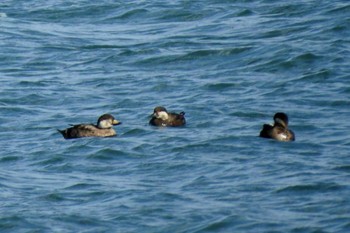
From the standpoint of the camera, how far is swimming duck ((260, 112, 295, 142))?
1761 centimetres

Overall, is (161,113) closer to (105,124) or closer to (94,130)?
(105,124)

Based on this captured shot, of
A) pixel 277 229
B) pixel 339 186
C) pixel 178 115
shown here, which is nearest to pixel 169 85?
pixel 178 115

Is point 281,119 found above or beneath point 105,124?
beneath

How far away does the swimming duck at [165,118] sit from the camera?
18.9 m

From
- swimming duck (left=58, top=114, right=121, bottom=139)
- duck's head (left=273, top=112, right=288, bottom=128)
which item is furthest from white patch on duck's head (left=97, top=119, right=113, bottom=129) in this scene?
duck's head (left=273, top=112, right=288, bottom=128)

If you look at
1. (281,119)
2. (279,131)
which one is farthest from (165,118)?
(279,131)

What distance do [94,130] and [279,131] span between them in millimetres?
2534

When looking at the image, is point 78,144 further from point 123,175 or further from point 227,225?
point 227,225

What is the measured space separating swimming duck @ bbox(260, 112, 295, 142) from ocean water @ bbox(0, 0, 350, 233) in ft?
0.36

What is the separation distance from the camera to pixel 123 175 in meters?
16.6

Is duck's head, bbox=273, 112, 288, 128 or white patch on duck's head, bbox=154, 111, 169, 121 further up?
white patch on duck's head, bbox=154, 111, 169, 121

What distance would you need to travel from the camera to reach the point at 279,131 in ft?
57.8

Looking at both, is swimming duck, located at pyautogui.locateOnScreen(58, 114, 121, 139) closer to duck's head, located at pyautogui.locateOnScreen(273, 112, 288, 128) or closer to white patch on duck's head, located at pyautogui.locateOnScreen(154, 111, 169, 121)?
white patch on duck's head, located at pyautogui.locateOnScreen(154, 111, 169, 121)

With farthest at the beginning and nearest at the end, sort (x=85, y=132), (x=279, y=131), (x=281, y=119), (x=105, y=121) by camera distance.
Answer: (x=85, y=132)
(x=105, y=121)
(x=281, y=119)
(x=279, y=131)
